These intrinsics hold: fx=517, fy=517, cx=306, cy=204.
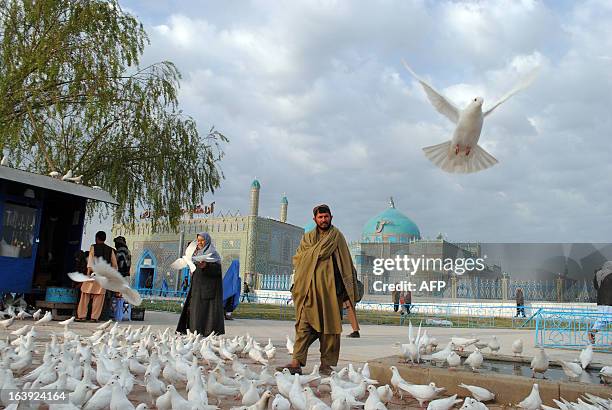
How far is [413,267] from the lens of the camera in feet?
92.8

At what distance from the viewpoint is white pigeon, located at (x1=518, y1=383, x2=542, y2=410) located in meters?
2.90

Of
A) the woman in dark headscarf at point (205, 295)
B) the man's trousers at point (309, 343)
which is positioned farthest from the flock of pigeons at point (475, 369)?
the woman in dark headscarf at point (205, 295)

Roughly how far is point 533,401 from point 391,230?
3261 centimetres

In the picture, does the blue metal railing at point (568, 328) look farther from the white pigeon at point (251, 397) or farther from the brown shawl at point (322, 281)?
the white pigeon at point (251, 397)

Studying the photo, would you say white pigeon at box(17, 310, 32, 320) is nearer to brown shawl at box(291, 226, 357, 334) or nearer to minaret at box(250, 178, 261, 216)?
brown shawl at box(291, 226, 357, 334)

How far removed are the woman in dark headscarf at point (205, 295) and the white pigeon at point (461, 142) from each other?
288 cm

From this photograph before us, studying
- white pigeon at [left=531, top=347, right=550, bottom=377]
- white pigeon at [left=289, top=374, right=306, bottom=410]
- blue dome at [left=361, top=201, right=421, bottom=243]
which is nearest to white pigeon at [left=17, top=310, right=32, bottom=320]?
white pigeon at [left=289, top=374, right=306, bottom=410]

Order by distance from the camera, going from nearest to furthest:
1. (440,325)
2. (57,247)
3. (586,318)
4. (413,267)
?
(586,318), (57,247), (440,325), (413,267)

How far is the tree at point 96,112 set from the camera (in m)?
9.28

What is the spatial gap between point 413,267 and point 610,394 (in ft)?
84.8

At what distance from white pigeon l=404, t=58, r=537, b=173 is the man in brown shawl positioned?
4.02 feet

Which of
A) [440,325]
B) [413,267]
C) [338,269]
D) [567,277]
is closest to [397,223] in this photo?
[413,267]

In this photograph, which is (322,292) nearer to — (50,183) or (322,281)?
(322,281)

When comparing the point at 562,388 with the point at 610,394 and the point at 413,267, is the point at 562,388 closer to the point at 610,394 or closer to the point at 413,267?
the point at 610,394
